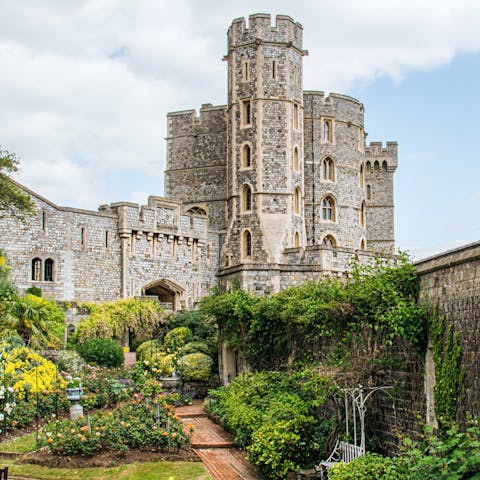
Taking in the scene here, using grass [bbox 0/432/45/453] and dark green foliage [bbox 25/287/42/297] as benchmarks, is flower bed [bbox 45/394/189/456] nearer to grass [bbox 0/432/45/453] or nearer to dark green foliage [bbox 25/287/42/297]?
grass [bbox 0/432/45/453]

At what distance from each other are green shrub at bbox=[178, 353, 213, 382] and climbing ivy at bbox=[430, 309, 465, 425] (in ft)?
36.9

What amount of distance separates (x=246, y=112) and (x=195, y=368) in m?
18.1

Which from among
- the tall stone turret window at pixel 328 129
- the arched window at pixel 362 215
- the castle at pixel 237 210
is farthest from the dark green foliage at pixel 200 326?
the arched window at pixel 362 215

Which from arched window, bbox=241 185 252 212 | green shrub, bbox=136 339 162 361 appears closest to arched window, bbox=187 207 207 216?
arched window, bbox=241 185 252 212

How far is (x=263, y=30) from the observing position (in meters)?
36.6

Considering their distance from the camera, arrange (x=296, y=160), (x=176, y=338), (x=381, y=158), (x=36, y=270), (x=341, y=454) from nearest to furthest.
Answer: (x=341, y=454) → (x=176, y=338) → (x=36, y=270) → (x=296, y=160) → (x=381, y=158)

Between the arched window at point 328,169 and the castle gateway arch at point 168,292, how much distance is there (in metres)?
11.1


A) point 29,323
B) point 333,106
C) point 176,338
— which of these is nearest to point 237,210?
point 333,106

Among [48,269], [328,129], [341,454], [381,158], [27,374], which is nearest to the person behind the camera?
[341,454]

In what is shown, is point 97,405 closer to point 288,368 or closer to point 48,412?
point 48,412

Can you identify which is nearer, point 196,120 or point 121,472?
point 121,472

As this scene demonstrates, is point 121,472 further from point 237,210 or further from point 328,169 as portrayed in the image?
point 328,169

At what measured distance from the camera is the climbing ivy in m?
10.2

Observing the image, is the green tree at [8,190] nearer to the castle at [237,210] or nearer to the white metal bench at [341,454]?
the castle at [237,210]
